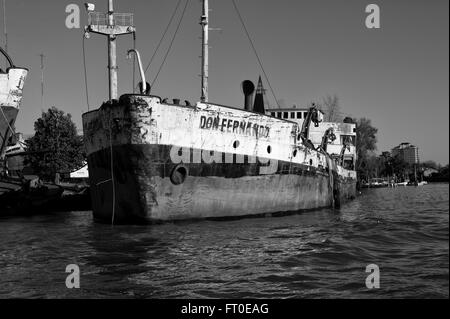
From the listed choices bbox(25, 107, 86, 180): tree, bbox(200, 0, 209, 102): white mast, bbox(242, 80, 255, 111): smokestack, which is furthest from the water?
bbox(25, 107, 86, 180): tree

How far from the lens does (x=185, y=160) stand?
13508mm

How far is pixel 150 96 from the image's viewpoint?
13.1m

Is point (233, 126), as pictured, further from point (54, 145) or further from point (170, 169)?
point (54, 145)

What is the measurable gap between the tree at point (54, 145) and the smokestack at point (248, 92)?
19.4 meters

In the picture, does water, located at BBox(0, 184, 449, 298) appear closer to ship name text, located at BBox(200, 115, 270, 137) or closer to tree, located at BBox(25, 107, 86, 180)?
ship name text, located at BBox(200, 115, 270, 137)

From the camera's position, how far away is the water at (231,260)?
246 inches

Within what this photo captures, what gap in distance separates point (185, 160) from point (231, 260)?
5.76m

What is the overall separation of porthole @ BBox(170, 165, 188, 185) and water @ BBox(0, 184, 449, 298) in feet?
4.35

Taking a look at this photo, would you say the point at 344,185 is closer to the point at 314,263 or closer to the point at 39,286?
the point at 314,263

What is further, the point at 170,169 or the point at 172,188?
the point at 172,188

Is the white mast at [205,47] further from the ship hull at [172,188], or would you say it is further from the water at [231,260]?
the water at [231,260]

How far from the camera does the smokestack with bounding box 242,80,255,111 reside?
690 inches

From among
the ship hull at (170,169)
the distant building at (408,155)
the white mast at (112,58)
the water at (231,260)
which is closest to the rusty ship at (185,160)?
the ship hull at (170,169)

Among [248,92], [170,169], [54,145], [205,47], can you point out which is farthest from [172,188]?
[54,145]
